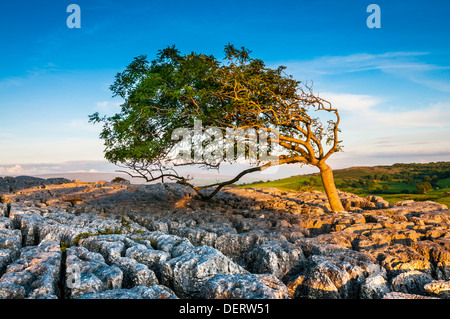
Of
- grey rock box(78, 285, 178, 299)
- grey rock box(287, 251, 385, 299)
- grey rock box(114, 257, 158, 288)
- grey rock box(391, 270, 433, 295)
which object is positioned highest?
grey rock box(78, 285, 178, 299)

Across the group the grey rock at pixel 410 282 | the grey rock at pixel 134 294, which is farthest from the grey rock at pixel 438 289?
the grey rock at pixel 134 294

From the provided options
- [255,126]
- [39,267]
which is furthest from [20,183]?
[39,267]

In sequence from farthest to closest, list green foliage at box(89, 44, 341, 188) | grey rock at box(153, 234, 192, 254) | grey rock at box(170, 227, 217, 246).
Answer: green foliage at box(89, 44, 341, 188) → grey rock at box(170, 227, 217, 246) → grey rock at box(153, 234, 192, 254)

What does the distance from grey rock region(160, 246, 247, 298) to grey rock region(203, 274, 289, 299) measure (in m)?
0.75

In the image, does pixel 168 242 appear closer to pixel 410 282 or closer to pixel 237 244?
pixel 237 244

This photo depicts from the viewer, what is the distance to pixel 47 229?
435 inches

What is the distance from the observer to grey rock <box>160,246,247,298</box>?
7.11m

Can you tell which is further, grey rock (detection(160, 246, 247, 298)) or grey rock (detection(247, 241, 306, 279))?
grey rock (detection(247, 241, 306, 279))

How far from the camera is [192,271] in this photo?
721cm

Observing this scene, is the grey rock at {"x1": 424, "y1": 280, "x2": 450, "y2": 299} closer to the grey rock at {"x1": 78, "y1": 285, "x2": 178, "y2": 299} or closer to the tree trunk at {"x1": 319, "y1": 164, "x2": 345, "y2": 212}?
the grey rock at {"x1": 78, "y1": 285, "x2": 178, "y2": 299}

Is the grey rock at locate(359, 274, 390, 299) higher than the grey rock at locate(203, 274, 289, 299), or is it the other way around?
the grey rock at locate(203, 274, 289, 299)

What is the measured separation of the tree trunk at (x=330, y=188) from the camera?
22438 millimetres

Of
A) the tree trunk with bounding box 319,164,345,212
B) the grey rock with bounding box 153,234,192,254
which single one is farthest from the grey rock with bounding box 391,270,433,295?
the tree trunk with bounding box 319,164,345,212
